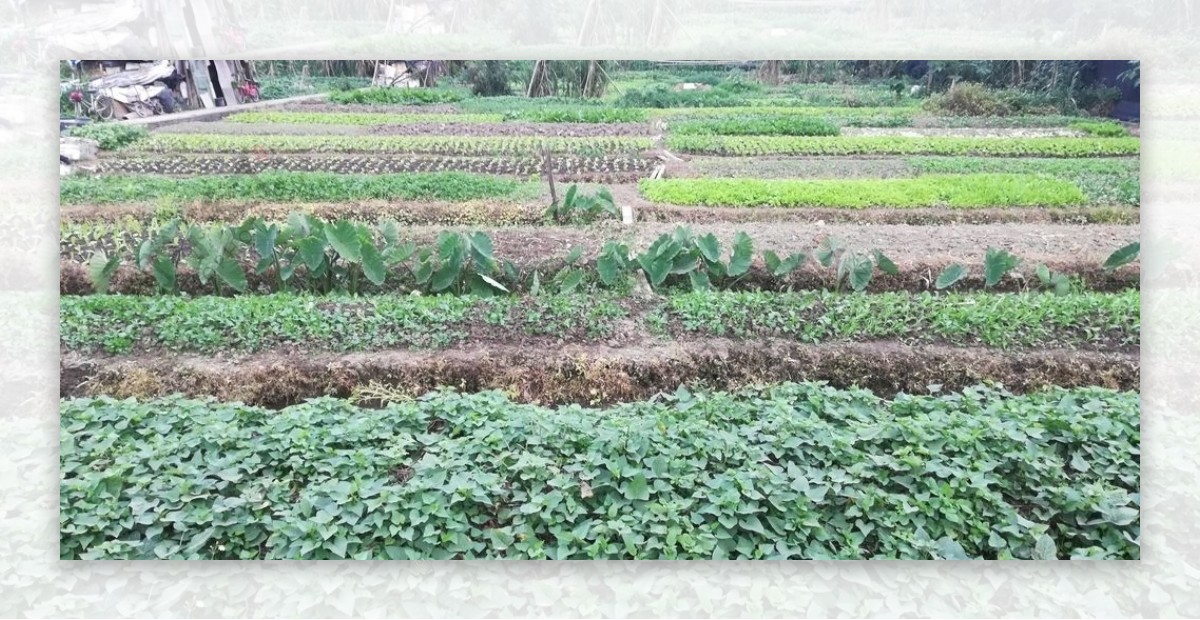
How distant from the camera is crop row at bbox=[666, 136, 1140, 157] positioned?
3404 mm

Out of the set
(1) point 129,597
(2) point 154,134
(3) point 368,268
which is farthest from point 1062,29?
(1) point 129,597

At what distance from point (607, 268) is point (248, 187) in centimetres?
161

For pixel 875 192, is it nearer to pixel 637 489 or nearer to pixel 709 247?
pixel 709 247

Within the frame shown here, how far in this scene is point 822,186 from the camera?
370 cm

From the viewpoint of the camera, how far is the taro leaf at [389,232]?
3.74 meters

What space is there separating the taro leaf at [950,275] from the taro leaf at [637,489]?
1809 millimetres

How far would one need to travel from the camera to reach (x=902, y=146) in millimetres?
3637

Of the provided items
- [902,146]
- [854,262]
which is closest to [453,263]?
[854,262]

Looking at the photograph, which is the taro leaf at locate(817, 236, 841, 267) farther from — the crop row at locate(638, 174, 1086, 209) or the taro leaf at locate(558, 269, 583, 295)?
the taro leaf at locate(558, 269, 583, 295)

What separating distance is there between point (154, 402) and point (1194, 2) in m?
4.67

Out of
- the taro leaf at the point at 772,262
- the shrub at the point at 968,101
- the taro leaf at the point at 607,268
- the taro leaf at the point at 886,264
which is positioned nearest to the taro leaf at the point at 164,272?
the taro leaf at the point at 607,268

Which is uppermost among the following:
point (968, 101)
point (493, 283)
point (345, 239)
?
point (968, 101)

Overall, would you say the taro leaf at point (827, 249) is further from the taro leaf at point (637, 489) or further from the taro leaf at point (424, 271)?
the taro leaf at point (424, 271)

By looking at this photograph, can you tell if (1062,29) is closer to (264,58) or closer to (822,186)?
(822,186)
